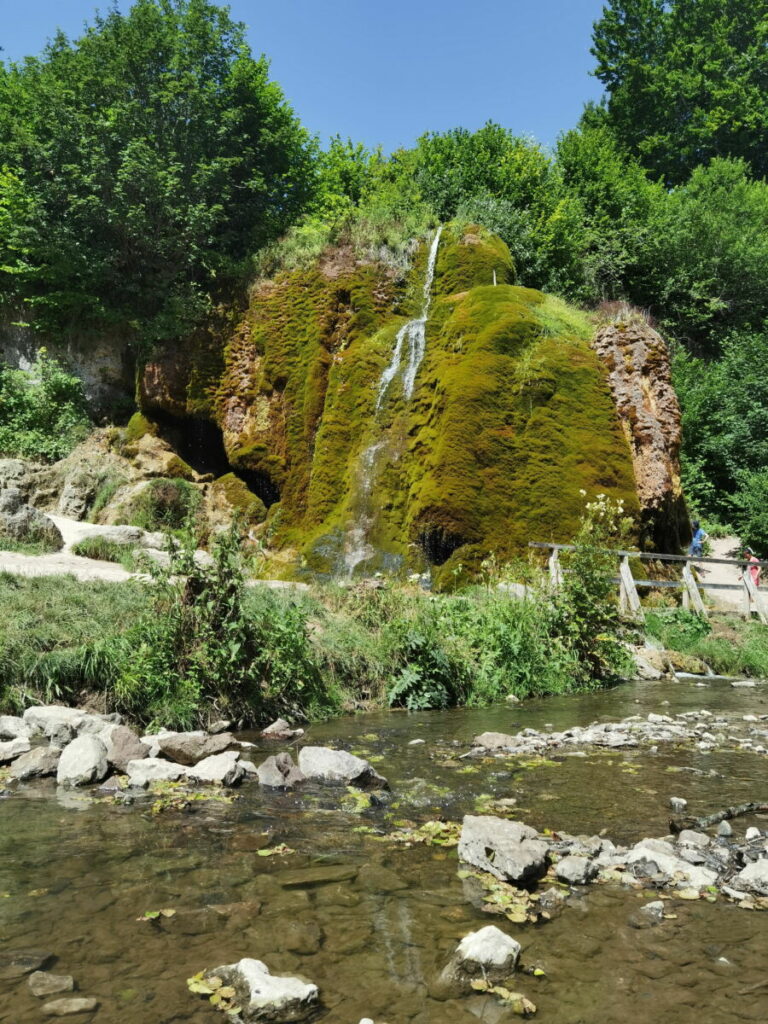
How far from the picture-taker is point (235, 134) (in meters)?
25.4

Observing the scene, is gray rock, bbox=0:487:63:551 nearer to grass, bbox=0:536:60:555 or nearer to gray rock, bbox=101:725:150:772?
grass, bbox=0:536:60:555

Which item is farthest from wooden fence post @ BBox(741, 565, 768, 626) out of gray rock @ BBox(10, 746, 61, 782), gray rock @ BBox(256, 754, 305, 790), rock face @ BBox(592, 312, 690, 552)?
gray rock @ BBox(10, 746, 61, 782)

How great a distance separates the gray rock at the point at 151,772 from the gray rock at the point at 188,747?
22 cm

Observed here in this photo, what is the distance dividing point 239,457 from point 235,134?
13172 millimetres

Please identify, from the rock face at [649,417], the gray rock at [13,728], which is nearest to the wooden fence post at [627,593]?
the rock face at [649,417]

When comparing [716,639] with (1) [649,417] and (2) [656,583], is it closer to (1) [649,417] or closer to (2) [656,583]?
(2) [656,583]

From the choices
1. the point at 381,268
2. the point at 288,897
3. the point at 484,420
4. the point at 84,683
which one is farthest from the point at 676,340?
the point at 288,897

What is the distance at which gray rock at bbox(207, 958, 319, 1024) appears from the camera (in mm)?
2510

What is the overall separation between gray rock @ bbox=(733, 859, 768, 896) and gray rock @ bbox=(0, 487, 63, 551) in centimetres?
1301

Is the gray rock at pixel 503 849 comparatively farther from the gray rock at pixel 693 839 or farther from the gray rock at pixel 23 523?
the gray rock at pixel 23 523

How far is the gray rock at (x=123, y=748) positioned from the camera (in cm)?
568

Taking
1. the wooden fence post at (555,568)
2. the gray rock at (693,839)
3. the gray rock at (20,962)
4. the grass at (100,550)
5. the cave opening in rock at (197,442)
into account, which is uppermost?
the cave opening in rock at (197,442)

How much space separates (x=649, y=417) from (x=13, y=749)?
47.2 feet

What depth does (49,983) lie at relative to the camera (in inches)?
106
